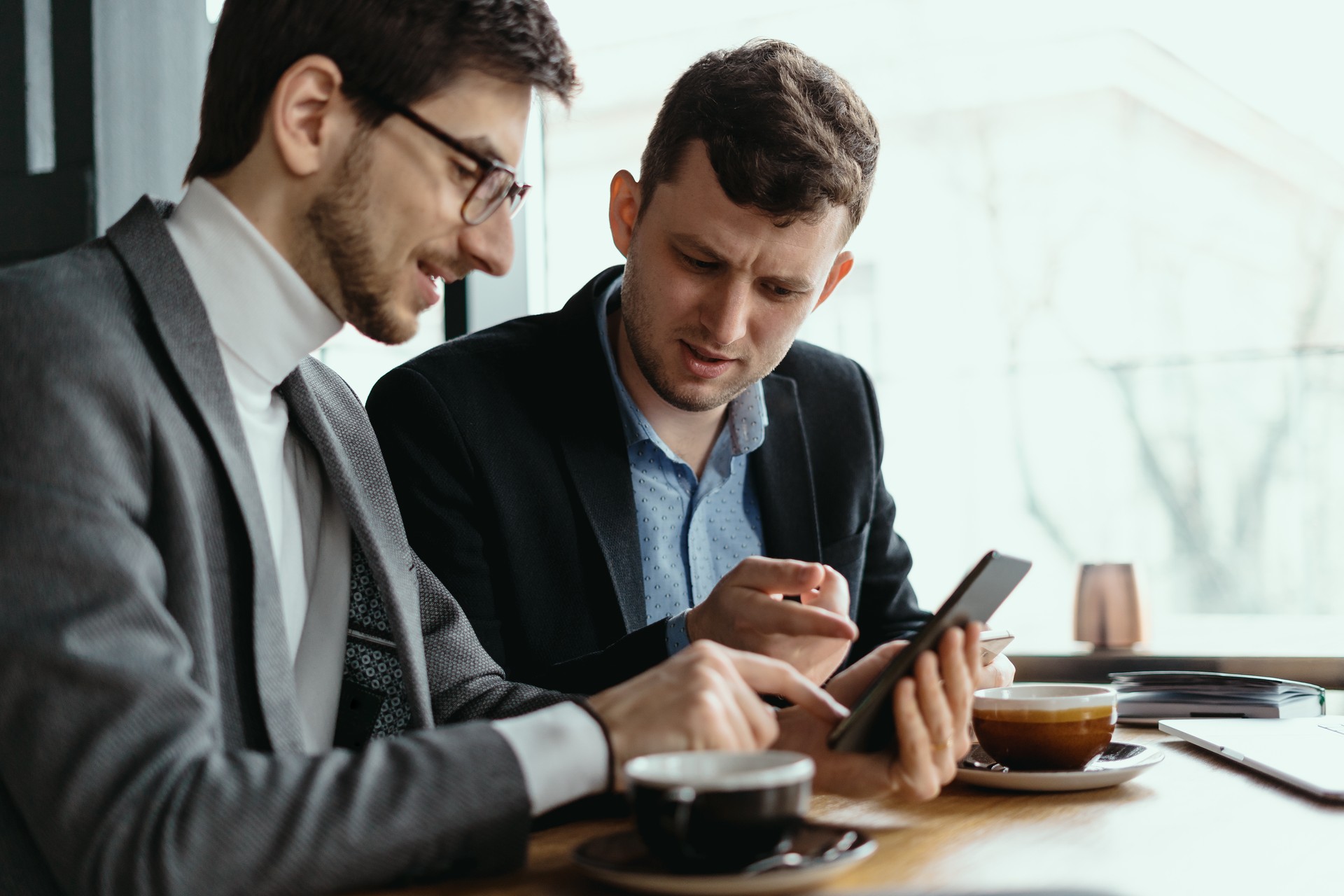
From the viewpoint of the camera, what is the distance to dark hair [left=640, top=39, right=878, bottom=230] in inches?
65.6

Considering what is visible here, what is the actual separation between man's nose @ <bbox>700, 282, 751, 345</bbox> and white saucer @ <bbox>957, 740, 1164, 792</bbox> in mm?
749

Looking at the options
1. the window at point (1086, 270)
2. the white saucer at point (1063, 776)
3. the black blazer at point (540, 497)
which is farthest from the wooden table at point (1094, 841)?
the window at point (1086, 270)

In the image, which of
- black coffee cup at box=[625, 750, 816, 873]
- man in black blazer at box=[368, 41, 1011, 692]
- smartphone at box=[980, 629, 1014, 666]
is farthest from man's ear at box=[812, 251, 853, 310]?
black coffee cup at box=[625, 750, 816, 873]

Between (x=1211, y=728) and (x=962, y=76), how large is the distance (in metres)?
2.14

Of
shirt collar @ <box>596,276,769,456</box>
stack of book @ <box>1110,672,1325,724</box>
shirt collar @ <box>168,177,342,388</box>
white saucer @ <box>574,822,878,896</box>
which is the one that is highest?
shirt collar @ <box>168,177,342,388</box>

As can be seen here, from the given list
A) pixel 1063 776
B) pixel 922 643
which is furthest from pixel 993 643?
pixel 922 643

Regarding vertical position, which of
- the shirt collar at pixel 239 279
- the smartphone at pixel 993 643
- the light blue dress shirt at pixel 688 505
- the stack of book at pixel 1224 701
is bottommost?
the stack of book at pixel 1224 701

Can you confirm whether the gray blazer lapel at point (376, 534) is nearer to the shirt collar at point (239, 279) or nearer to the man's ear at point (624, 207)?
the shirt collar at point (239, 279)

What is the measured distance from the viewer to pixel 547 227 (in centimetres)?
316

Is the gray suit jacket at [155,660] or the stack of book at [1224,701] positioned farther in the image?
the stack of book at [1224,701]

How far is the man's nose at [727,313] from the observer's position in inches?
67.3

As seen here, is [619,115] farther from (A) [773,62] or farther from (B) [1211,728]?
(B) [1211,728]

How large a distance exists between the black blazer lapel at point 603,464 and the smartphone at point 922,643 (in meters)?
0.72

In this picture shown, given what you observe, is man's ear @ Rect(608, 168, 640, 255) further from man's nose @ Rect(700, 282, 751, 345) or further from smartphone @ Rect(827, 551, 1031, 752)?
smartphone @ Rect(827, 551, 1031, 752)
